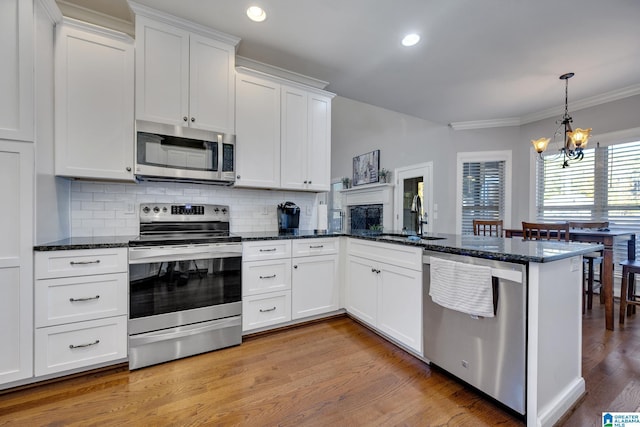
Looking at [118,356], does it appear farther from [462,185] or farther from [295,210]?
[462,185]

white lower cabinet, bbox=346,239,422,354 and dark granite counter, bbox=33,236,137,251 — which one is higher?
dark granite counter, bbox=33,236,137,251

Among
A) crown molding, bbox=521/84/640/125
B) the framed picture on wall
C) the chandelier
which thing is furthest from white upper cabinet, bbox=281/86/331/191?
crown molding, bbox=521/84/640/125

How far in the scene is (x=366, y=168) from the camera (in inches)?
253

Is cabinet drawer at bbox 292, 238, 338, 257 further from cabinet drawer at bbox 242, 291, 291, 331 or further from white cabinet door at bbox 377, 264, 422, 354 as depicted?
white cabinet door at bbox 377, 264, 422, 354

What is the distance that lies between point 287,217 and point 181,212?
0.99 m

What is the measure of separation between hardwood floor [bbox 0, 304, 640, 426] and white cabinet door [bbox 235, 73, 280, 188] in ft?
5.04

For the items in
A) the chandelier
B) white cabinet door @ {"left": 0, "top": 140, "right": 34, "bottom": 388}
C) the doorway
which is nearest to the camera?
white cabinet door @ {"left": 0, "top": 140, "right": 34, "bottom": 388}

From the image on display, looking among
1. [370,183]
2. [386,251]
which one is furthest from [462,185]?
[386,251]

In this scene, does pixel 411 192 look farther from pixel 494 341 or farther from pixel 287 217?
pixel 494 341

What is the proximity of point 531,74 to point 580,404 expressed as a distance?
10.7ft

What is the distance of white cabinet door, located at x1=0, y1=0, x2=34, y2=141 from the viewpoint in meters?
1.61

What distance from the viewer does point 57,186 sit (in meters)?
1.99

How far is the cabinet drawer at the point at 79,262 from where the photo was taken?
1692 millimetres

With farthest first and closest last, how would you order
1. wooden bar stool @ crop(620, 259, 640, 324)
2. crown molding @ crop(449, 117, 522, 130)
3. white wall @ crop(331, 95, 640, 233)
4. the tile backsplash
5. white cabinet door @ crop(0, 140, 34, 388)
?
crown molding @ crop(449, 117, 522, 130)
white wall @ crop(331, 95, 640, 233)
wooden bar stool @ crop(620, 259, 640, 324)
the tile backsplash
white cabinet door @ crop(0, 140, 34, 388)
